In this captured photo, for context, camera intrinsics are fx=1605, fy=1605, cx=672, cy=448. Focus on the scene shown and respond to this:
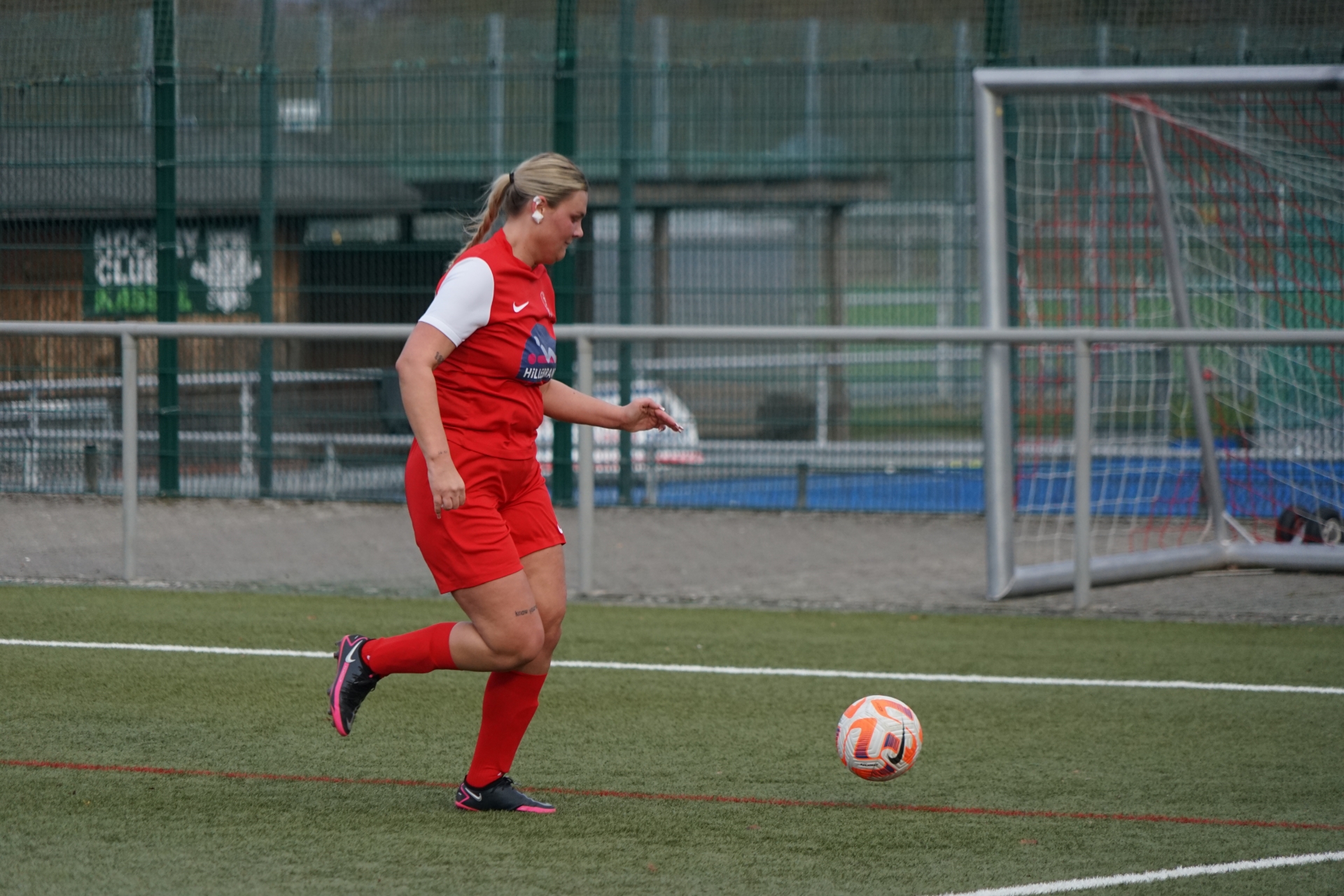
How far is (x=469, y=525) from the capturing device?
4.30m

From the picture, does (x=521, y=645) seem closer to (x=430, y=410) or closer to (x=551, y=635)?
(x=551, y=635)

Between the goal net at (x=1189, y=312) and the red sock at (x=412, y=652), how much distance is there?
16.7ft

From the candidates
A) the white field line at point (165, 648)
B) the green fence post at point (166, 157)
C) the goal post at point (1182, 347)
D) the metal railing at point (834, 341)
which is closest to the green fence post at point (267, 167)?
the green fence post at point (166, 157)

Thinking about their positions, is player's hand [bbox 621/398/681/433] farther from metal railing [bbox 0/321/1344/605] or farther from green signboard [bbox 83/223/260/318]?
green signboard [bbox 83/223/260/318]

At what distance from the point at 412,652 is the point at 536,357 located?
2.95 ft

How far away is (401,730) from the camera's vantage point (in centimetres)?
568

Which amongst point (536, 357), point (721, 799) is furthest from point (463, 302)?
point (721, 799)

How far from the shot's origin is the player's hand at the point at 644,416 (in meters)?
4.83

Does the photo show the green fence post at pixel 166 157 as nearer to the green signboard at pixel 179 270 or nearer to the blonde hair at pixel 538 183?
the green signboard at pixel 179 270

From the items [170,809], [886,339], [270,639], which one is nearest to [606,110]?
[886,339]

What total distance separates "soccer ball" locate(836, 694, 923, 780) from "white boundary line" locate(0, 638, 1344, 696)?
187cm

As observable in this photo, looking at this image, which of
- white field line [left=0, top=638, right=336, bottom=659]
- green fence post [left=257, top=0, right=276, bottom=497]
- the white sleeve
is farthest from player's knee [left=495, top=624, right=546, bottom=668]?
green fence post [left=257, top=0, right=276, bottom=497]

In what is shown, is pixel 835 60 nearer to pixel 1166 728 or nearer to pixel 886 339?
pixel 886 339

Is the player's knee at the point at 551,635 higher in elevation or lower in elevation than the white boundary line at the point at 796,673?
higher
